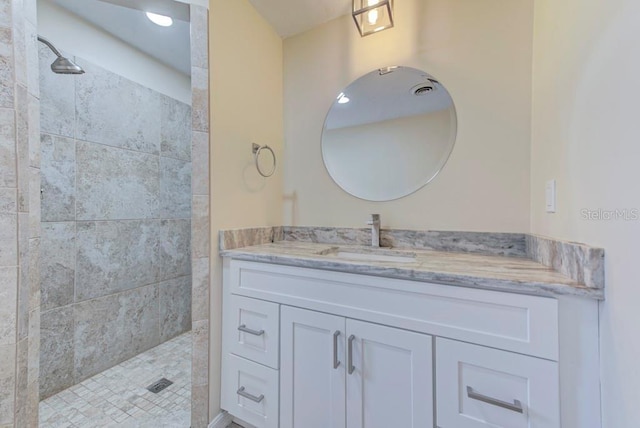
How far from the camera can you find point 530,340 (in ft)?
2.20

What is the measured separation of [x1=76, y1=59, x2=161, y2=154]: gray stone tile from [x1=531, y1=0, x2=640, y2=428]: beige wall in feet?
7.87

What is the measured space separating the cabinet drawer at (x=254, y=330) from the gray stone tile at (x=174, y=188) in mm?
1292

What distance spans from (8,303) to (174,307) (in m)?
1.37

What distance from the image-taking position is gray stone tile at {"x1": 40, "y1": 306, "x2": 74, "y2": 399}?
4.58ft

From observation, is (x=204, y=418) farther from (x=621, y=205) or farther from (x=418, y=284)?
(x=621, y=205)

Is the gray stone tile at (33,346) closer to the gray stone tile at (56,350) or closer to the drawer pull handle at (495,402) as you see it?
the gray stone tile at (56,350)

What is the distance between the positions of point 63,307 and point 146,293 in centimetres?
48

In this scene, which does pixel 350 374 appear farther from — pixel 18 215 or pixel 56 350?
pixel 56 350

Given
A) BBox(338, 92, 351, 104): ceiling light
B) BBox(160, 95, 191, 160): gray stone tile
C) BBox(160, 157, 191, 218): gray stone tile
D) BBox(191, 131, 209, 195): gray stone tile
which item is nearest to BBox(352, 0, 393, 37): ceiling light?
BBox(338, 92, 351, 104): ceiling light

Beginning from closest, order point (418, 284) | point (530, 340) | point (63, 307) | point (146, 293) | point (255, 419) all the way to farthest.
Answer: point (530, 340) < point (418, 284) < point (255, 419) < point (63, 307) < point (146, 293)

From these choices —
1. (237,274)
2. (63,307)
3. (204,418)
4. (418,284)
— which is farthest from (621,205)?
(63,307)

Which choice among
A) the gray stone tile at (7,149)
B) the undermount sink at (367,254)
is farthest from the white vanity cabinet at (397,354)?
the gray stone tile at (7,149)

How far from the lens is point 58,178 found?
145cm

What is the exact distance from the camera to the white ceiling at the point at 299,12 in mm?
1427
